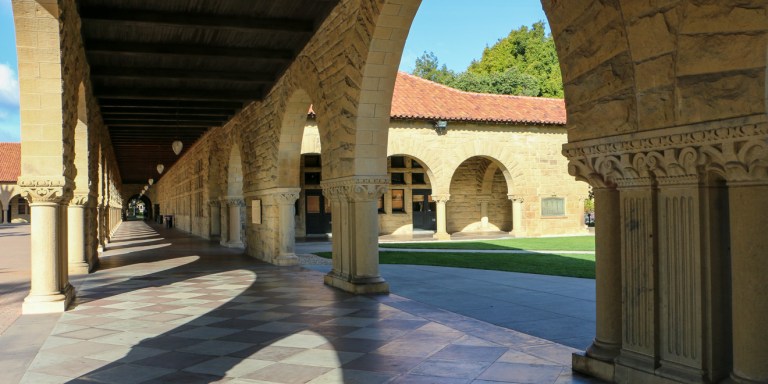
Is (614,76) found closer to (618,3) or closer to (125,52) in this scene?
(618,3)

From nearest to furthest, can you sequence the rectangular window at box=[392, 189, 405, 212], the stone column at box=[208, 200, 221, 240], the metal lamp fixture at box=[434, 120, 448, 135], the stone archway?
the stone archway < the metal lamp fixture at box=[434, 120, 448, 135] < the stone column at box=[208, 200, 221, 240] < the rectangular window at box=[392, 189, 405, 212]

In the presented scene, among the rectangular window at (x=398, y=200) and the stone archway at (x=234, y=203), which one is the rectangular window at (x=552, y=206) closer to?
the rectangular window at (x=398, y=200)

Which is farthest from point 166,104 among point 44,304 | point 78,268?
point 44,304

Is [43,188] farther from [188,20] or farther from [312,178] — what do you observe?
[312,178]

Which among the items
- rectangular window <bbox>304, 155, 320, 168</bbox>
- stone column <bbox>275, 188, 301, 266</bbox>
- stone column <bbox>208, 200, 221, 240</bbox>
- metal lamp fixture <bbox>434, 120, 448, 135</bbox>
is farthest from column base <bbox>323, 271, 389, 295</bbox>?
rectangular window <bbox>304, 155, 320, 168</bbox>

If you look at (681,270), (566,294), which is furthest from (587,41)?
(566,294)

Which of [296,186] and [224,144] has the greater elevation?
[224,144]

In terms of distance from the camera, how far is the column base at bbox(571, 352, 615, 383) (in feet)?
13.3

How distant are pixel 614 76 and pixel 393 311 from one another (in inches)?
168

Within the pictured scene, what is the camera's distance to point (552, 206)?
82.5 ft

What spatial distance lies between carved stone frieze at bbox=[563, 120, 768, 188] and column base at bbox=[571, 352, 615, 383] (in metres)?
1.24

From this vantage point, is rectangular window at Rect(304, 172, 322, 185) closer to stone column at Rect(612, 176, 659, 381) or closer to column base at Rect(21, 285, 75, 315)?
column base at Rect(21, 285, 75, 315)

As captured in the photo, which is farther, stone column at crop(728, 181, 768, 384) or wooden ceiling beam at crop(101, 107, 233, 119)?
wooden ceiling beam at crop(101, 107, 233, 119)

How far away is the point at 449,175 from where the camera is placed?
23.1 meters
